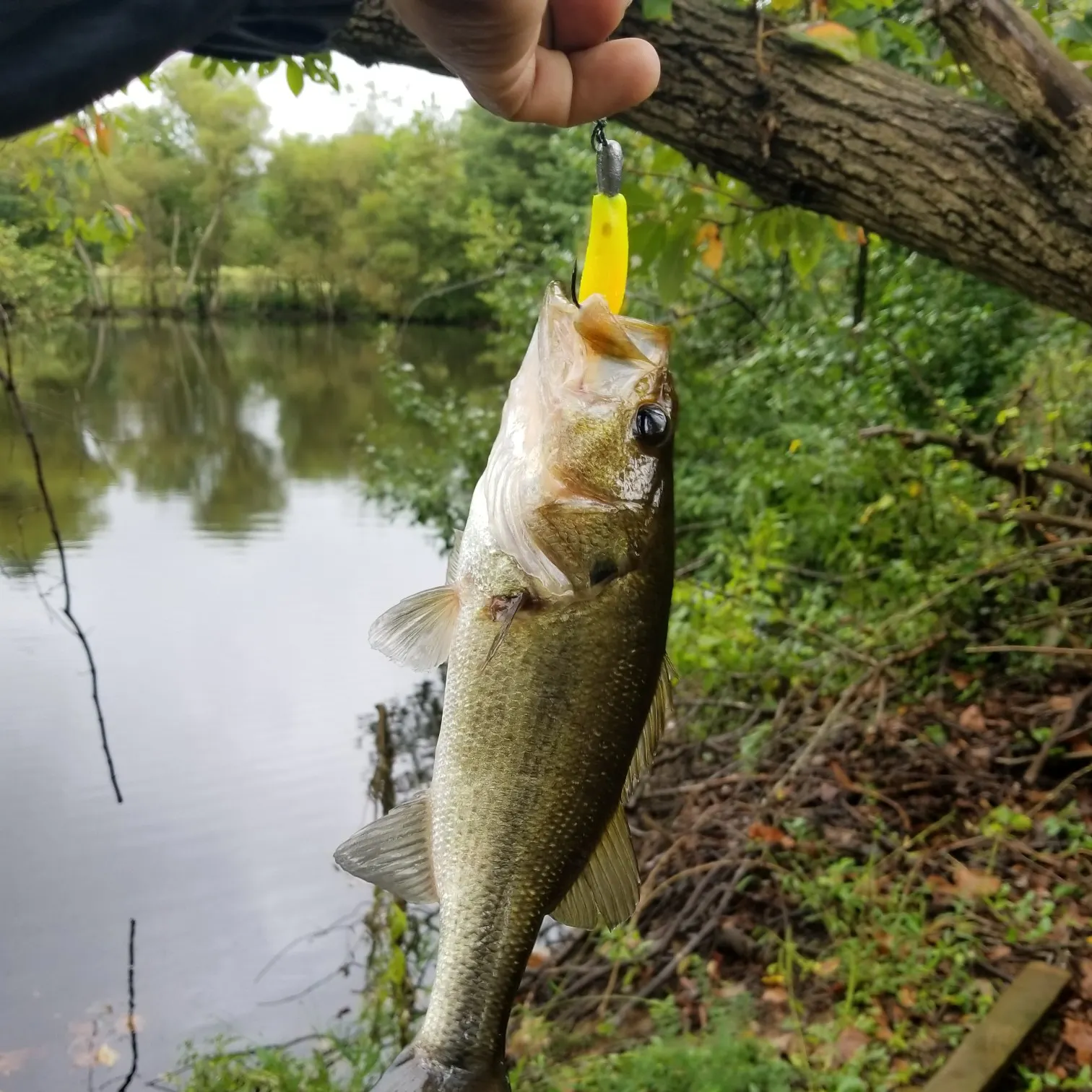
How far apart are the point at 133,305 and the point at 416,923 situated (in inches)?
1056

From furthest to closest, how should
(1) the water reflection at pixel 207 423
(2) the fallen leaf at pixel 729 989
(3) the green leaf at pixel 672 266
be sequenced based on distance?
(1) the water reflection at pixel 207 423 < (2) the fallen leaf at pixel 729 989 < (3) the green leaf at pixel 672 266

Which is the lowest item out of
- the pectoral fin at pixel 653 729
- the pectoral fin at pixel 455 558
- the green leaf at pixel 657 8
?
the pectoral fin at pixel 653 729

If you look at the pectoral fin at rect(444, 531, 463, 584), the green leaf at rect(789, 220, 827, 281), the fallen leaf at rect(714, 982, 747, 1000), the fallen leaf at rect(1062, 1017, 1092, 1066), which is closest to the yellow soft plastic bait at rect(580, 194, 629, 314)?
the pectoral fin at rect(444, 531, 463, 584)

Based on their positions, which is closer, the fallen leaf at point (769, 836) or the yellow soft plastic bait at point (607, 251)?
the yellow soft plastic bait at point (607, 251)

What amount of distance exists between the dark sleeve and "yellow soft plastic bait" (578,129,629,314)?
0.59 meters

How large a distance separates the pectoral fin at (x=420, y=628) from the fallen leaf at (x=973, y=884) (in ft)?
10.6

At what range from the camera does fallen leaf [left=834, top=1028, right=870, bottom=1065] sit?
327 centimetres

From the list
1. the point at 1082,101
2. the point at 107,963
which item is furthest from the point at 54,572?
the point at 1082,101

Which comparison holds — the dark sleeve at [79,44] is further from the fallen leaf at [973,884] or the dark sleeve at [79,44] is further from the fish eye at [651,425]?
the fallen leaf at [973,884]

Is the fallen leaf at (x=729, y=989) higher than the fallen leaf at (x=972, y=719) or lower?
lower

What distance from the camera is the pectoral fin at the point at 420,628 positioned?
1.35m

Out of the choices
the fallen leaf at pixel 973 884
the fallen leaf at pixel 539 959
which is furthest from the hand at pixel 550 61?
the fallen leaf at pixel 539 959

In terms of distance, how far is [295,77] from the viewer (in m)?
3.63

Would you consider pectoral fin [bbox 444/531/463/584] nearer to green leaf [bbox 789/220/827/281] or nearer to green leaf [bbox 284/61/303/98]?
green leaf [bbox 789/220/827/281]
